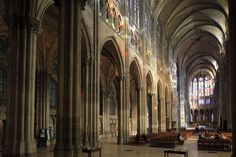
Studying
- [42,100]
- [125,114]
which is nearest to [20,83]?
[42,100]

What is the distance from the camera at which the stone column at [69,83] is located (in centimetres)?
1338

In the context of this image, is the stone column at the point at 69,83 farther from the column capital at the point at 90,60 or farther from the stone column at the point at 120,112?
the stone column at the point at 120,112

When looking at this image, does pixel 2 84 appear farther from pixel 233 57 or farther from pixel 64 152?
pixel 233 57

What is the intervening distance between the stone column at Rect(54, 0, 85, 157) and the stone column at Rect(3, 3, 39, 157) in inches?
150

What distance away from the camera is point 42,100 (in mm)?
29891

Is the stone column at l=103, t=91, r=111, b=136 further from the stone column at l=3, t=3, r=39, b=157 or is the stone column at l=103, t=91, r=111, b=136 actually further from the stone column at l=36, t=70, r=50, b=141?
the stone column at l=3, t=3, r=39, b=157

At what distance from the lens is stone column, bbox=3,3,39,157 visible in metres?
16.4

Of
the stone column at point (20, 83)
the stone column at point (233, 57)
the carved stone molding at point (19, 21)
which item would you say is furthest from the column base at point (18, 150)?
the stone column at point (233, 57)

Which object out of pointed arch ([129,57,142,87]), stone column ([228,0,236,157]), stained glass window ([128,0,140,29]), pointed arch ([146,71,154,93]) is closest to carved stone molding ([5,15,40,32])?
stone column ([228,0,236,157])

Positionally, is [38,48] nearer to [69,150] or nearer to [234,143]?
[69,150]

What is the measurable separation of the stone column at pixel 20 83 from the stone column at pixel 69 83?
382cm

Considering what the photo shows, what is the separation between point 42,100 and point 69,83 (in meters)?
16.9

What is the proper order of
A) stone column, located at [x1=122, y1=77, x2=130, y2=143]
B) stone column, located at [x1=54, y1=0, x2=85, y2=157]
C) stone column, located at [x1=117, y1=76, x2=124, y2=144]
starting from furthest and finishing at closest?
stone column, located at [x1=122, y1=77, x2=130, y2=143], stone column, located at [x1=117, y1=76, x2=124, y2=144], stone column, located at [x1=54, y1=0, x2=85, y2=157]

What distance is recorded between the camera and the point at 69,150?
13250 mm
